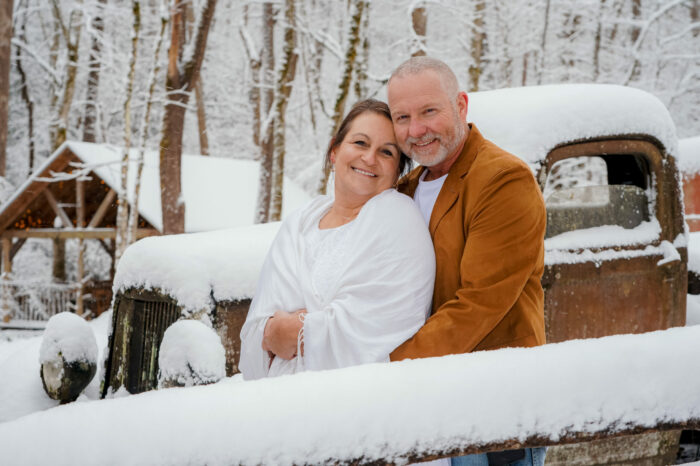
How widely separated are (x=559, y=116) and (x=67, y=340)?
3018 millimetres

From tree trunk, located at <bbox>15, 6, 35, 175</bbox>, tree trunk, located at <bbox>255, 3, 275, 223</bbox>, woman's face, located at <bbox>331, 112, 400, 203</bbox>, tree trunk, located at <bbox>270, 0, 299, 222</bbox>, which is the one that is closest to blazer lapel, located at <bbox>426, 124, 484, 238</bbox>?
woman's face, located at <bbox>331, 112, 400, 203</bbox>

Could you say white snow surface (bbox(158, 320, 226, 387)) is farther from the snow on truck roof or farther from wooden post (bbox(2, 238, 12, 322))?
wooden post (bbox(2, 238, 12, 322))

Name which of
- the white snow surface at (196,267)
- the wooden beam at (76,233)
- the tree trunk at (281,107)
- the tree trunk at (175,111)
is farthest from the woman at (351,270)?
the wooden beam at (76,233)

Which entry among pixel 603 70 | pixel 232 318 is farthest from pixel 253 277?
pixel 603 70

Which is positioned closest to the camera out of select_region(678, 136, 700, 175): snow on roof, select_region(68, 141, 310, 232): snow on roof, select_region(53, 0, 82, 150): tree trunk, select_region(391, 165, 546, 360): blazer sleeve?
select_region(391, 165, 546, 360): blazer sleeve

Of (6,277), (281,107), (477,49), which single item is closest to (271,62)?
(281,107)

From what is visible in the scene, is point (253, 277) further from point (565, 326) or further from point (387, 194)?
point (565, 326)

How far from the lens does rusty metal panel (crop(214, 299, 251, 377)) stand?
3.16 m

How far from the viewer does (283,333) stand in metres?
2.01

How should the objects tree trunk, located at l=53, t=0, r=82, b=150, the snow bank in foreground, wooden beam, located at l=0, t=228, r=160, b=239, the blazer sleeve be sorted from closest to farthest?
the snow bank in foreground, the blazer sleeve, wooden beam, located at l=0, t=228, r=160, b=239, tree trunk, located at l=53, t=0, r=82, b=150

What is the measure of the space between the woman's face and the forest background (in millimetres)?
8061

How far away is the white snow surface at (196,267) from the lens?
3.13 m

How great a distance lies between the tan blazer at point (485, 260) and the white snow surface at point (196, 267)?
1.47 m

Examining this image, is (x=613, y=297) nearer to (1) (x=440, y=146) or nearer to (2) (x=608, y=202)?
(2) (x=608, y=202)
